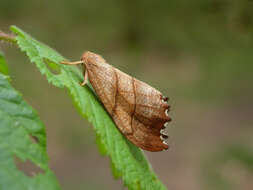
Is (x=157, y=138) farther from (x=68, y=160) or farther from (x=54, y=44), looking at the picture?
(x=54, y=44)

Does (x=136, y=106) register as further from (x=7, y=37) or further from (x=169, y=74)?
(x=169, y=74)

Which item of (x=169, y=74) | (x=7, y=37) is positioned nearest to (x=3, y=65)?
(x=7, y=37)

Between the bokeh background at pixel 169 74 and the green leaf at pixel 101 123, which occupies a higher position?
the bokeh background at pixel 169 74

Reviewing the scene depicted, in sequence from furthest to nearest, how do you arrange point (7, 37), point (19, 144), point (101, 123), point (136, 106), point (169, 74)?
point (169, 74), point (136, 106), point (7, 37), point (101, 123), point (19, 144)

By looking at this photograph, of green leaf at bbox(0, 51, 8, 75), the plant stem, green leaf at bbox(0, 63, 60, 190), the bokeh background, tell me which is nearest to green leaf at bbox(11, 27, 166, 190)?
the plant stem

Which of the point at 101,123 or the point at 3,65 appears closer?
the point at 101,123

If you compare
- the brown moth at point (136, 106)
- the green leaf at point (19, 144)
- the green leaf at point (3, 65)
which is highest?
the green leaf at point (3, 65)

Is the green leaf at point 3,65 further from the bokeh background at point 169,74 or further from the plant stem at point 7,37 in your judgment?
the bokeh background at point 169,74

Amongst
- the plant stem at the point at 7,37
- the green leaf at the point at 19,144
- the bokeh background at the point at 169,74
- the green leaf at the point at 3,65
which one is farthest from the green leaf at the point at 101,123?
the bokeh background at the point at 169,74
